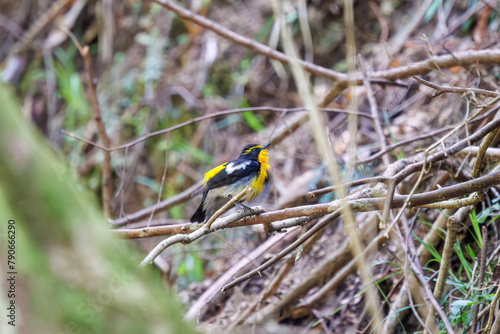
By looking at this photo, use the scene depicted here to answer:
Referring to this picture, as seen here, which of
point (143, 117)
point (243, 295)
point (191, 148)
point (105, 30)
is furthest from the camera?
point (105, 30)

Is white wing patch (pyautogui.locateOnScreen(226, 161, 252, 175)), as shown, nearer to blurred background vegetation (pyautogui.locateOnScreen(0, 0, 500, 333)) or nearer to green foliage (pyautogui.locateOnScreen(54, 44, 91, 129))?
blurred background vegetation (pyautogui.locateOnScreen(0, 0, 500, 333))

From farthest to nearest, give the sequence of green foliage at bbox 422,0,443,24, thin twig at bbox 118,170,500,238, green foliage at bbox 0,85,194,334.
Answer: green foliage at bbox 422,0,443,24, thin twig at bbox 118,170,500,238, green foliage at bbox 0,85,194,334

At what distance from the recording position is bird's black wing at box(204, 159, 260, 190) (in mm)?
3780

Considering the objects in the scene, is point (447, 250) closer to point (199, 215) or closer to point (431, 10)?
point (199, 215)

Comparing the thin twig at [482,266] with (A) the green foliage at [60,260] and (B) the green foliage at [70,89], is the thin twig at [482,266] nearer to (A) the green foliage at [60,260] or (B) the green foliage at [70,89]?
(A) the green foliage at [60,260]

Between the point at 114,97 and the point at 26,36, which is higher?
the point at 26,36

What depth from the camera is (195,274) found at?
5617mm

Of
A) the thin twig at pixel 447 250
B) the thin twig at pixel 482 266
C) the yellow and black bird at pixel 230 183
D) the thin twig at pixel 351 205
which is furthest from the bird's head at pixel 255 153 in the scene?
the thin twig at pixel 482 266

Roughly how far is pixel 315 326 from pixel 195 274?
190 centimetres

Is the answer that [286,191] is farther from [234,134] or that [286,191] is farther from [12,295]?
[12,295]

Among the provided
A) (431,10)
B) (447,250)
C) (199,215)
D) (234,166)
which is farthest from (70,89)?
(447,250)

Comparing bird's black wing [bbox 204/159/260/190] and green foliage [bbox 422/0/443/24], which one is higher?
green foliage [bbox 422/0/443/24]

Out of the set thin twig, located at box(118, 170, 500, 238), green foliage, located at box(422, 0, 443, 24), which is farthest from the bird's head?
green foliage, located at box(422, 0, 443, 24)

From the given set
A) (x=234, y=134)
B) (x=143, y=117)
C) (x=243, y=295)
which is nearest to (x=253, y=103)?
(x=234, y=134)
